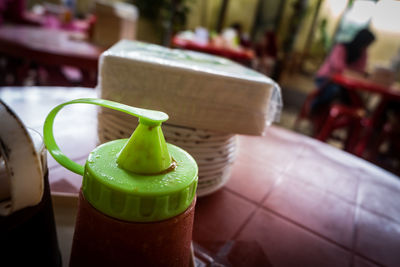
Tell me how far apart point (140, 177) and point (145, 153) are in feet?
0.11

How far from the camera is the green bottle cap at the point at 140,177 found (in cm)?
33

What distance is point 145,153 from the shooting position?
0.37 m

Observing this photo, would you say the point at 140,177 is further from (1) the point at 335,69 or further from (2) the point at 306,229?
(1) the point at 335,69

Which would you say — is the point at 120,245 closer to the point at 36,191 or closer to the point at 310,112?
the point at 36,191

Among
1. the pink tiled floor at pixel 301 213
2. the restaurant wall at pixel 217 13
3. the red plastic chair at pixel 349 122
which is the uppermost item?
the restaurant wall at pixel 217 13

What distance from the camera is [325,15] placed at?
822cm

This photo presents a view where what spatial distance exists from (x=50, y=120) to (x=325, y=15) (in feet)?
31.2

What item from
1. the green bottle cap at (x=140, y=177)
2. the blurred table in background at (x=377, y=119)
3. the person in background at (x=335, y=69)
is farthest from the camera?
the person in background at (x=335, y=69)

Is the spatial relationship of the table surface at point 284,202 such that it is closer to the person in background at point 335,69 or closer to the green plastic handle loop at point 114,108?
the green plastic handle loop at point 114,108

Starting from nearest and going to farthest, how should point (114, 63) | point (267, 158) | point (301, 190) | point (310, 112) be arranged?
1. point (114, 63)
2. point (301, 190)
3. point (267, 158)
4. point (310, 112)

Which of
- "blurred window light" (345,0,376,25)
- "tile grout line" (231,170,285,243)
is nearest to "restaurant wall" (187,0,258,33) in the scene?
"blurred window light" (345,0,376,25)

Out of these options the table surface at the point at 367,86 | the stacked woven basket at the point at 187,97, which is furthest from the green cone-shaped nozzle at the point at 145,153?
the table surface at the point at 367,86

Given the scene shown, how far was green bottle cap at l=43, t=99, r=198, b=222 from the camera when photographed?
332 millimetres

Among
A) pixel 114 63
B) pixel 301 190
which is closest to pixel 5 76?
pixel 114 63
